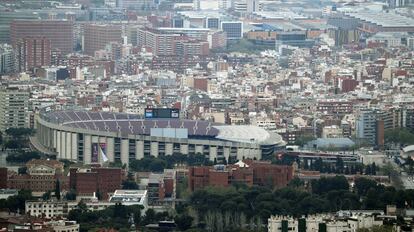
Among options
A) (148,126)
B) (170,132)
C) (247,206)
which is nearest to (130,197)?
(247,206)

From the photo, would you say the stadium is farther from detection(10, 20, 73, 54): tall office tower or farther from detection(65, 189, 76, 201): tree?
detection(10, 20, 73, 54): tall office tower

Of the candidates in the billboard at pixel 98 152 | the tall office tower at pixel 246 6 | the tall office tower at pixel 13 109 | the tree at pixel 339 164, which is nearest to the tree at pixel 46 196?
the billboard at pixel 98 152

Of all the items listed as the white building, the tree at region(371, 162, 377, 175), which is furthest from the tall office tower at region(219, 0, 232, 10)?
the white building

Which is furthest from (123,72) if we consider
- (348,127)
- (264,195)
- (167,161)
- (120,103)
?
(264,195)

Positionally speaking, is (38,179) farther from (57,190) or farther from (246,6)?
(246,6)

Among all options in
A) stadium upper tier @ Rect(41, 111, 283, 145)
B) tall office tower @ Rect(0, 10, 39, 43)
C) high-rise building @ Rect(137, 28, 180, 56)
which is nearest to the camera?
stadium upper tier @ Rect(41, 111, 283, 145)

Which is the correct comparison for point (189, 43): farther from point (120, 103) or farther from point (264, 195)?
point (264, 195)
